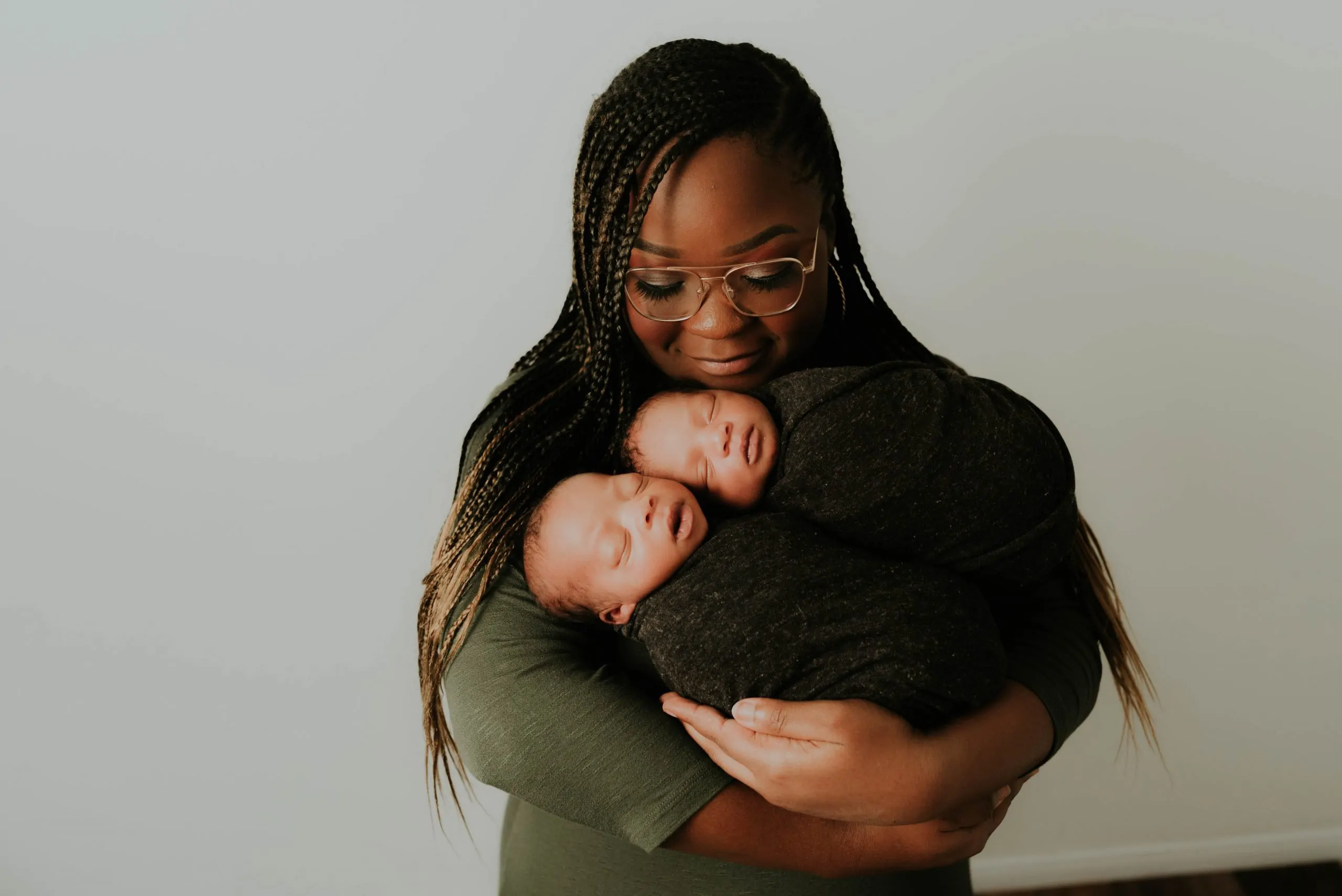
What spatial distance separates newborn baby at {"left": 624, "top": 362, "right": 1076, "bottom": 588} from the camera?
1.08 meters

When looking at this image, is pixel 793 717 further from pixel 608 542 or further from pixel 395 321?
pixel 395 321

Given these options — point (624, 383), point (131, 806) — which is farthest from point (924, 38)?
point (131, 806)

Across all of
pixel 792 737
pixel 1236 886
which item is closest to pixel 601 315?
pixel 792 737

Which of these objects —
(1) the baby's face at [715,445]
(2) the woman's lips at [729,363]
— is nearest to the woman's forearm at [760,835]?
(1) the baby's face at [715,445]

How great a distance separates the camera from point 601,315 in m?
1.31

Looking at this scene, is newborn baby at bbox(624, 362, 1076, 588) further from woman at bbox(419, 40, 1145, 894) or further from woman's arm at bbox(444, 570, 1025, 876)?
woman's arm at bbox(444, 570, 1025, 876)

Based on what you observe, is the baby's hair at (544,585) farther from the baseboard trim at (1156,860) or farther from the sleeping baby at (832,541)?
the baseboard trim at (1156,860)

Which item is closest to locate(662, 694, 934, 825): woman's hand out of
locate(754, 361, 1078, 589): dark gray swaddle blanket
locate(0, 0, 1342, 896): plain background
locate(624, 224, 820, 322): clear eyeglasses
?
locate(754, 361, 1078, 589): dark gray swaddle blanket

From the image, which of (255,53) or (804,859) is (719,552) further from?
(255,53)

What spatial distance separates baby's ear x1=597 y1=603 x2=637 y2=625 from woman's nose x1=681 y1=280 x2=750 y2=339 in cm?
31

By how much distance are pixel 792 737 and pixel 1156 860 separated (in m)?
1.88

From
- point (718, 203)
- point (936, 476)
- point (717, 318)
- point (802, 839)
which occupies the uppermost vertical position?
point (718, 203)

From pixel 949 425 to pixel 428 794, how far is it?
133 cm

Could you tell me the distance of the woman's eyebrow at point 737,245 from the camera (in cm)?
121
